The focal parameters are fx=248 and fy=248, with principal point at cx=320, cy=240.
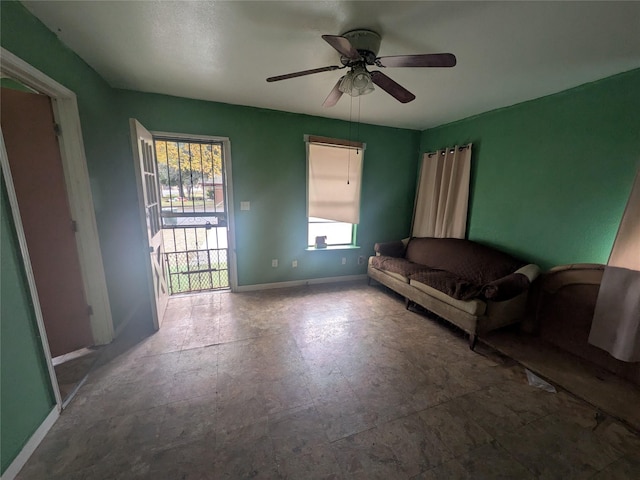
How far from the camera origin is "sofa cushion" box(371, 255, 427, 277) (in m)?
3.05

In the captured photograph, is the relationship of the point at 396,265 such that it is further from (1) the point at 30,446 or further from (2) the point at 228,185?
(1) the point at 30,446

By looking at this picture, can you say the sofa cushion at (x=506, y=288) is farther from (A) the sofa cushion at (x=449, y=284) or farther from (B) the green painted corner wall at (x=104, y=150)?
(B) the green painted corner wall at (x=104, y=150)

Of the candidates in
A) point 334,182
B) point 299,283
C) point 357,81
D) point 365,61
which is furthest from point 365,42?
point 299,283

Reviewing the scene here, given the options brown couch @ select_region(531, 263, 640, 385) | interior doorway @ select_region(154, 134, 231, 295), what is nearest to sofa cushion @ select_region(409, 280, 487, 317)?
brown couch @ select_region(531, 263, 640, 385)

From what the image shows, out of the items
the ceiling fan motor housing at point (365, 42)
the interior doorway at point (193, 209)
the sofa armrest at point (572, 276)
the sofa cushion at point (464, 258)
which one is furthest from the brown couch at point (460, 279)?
the interior doorway at point (193, 209)

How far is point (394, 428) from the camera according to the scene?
150cm

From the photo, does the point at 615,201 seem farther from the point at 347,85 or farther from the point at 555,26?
the point at 347,85

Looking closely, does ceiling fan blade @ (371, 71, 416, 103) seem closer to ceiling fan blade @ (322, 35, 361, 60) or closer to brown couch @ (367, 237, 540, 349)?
ceiling fan blade @ (322, 35, 361, 60)

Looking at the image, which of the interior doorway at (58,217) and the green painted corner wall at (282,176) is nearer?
the interior doorway at (58,217)

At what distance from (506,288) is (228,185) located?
3171 millimetres

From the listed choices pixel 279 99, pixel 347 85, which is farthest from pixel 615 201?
pixel 279 99

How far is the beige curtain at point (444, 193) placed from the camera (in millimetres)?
3312

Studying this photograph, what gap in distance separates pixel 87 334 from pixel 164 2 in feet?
8.37

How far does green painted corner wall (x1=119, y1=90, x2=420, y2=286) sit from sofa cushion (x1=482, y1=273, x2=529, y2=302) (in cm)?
201
